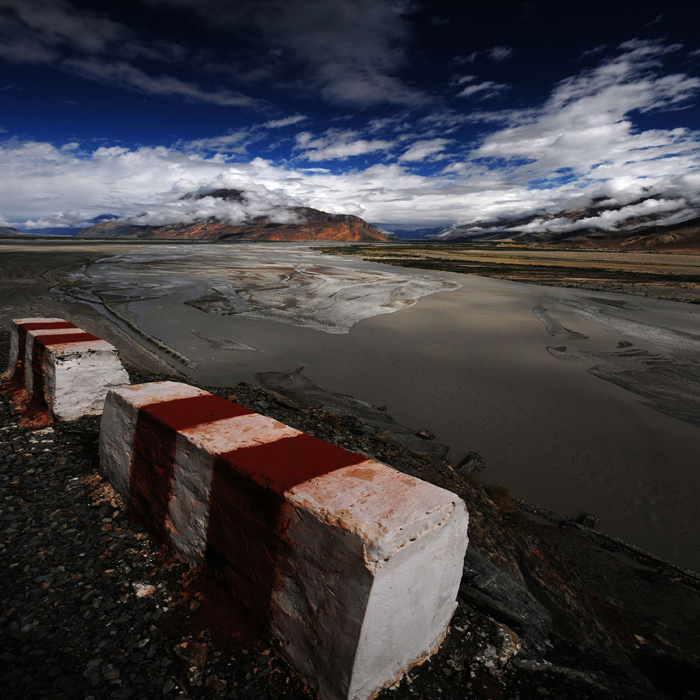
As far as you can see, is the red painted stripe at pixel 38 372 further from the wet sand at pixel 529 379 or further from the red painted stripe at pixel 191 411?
the wet sand at pixel 529 379

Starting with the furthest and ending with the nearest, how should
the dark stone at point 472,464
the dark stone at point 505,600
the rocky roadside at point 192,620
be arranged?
1. the dark stone at point 472,464
2. the dark stone at point 505,600
3. the rocky roadside at point 192,620

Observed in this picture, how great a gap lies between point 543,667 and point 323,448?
1695mm

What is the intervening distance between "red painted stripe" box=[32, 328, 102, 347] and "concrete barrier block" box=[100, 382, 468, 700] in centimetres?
272

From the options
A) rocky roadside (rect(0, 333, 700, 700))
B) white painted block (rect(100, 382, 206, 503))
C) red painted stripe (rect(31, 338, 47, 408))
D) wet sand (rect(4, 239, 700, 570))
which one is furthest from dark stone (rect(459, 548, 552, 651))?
red painted stripe (rect(31, 338, 47, 408))

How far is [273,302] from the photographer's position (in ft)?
56.7

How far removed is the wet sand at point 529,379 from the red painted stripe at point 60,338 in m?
3.88

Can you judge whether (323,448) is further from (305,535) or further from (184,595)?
(184,595)

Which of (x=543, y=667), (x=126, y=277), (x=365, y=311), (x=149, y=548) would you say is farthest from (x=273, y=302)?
(x=543, y=667)

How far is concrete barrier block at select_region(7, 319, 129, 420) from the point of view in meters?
4.20

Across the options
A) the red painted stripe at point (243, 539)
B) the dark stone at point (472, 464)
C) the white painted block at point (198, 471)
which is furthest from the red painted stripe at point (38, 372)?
the dark stone at point (472, 464)

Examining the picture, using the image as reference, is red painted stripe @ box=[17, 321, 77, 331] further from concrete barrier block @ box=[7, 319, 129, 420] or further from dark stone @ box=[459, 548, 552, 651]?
dark stone @ box=[459, 548, 552, 651]

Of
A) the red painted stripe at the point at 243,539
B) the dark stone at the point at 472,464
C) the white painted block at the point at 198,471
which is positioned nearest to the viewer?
the red painted stripe at the point at 243,539

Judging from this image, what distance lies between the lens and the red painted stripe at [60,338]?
4.37m

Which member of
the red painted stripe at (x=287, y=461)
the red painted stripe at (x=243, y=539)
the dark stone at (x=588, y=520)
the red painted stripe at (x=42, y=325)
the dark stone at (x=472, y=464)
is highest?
the red painted stripe at (x=42, y=325)
